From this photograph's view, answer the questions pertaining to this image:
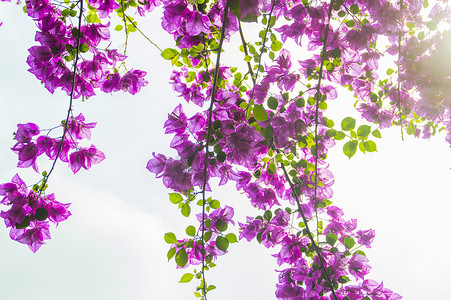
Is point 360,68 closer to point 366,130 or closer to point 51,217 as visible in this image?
point 366,130

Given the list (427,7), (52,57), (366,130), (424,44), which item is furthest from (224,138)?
(427,7)

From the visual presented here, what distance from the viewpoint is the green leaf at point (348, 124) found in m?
1.50

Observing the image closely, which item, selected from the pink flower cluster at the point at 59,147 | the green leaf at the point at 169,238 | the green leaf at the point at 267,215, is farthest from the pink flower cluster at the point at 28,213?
the green leaf at the point at 267,215

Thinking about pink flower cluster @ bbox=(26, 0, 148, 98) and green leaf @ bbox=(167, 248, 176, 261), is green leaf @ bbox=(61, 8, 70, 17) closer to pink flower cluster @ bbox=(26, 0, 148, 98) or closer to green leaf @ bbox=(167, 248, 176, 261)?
pink flower cluster @ bbox=(26, 0, 148, 98)

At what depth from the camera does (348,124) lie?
151cm

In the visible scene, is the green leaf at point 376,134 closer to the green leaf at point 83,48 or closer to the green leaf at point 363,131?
the green leaf at point 363,131

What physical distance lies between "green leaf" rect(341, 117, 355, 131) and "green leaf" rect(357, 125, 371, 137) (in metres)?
0.04

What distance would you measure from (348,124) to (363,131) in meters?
0.08

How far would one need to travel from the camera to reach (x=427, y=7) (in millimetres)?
2168

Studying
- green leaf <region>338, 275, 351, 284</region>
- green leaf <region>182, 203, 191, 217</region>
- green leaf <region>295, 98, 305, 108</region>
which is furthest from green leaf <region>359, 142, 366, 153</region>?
green leaf <region>182, 203, 191, 217</region>

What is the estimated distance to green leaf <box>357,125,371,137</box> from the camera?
150 cm

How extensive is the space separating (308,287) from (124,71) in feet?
6.56

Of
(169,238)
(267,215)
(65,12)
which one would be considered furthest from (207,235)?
(65,12)

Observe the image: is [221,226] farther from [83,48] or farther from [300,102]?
[83,48]
